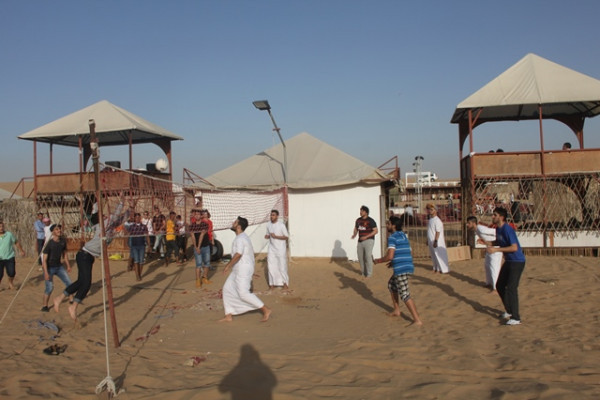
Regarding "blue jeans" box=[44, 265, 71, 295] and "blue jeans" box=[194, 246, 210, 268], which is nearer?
"blue jeans" box=[44, 265, 71, 295]

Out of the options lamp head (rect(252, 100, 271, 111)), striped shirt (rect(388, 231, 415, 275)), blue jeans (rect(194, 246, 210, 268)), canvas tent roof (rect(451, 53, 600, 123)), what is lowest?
blue jeans (rect(194, 246, 210, 268))

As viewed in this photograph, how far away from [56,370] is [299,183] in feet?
32.9

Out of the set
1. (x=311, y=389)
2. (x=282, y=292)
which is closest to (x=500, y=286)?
(x=311, y=389)

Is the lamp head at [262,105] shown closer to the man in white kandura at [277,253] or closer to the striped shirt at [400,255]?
the man in white kandura at [277,253]

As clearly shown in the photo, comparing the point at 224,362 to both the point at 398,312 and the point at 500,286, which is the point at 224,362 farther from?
the point at 500,286

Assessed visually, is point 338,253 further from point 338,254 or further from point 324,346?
point 324,346

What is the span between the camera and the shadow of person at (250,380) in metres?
4.14

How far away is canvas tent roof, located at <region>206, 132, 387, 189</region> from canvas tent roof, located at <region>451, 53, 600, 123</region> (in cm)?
362

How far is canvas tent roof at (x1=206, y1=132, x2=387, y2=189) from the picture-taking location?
46.1ft

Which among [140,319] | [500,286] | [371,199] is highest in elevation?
[371,199]

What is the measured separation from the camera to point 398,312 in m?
7.13

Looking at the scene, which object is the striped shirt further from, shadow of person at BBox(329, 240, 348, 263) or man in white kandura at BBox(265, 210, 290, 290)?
shadow of person at BBox(329, 240, 348, 263)

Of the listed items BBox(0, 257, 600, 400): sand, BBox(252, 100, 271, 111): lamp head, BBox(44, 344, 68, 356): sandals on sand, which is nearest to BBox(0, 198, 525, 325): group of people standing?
BBox(0, 257, 600, 400): sand

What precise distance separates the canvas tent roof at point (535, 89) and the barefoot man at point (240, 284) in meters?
9.06
